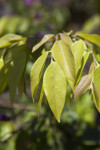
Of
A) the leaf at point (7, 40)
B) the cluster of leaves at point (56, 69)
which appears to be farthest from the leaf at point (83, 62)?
the leaf at point (7, 40)

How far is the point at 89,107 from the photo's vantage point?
6.87ft

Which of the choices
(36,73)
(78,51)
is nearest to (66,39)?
(78,51)

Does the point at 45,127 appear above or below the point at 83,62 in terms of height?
below

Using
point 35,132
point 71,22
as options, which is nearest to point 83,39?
point 35,132

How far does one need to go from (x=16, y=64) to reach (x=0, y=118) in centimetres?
59

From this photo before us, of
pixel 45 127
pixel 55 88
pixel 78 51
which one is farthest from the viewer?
pixel 45 127

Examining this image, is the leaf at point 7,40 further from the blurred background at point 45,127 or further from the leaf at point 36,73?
the leaf at point 36,73

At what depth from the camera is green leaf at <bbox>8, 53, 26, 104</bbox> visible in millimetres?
873

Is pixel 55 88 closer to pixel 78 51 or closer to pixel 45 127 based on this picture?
pixel 78 51

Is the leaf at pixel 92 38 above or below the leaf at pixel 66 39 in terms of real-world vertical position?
below

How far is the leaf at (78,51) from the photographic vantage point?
0.87 meters

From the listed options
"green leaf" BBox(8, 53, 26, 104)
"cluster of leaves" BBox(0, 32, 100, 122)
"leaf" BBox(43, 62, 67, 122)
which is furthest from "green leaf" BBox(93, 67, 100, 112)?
"green leaf" BBox(8, 53, 26, 104)

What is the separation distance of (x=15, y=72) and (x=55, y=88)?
0.16 m

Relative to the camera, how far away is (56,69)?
816 millimetres
